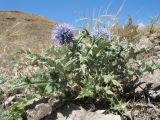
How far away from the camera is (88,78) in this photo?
3.65 m

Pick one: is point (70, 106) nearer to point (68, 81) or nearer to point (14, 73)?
point (68, 81)

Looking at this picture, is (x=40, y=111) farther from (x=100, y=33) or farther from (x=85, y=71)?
(x=100, y=33)

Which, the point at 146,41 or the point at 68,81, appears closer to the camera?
the point at 68,81

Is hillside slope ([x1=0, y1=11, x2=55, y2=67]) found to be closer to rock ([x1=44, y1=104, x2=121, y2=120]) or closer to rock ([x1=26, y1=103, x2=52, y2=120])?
rock ([x1=26, y1=103, x2=52, y2=120])

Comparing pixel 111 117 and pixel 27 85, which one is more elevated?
pixel 27 85

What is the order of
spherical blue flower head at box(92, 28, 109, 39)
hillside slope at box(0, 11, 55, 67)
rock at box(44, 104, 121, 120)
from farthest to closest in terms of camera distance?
hillside slope at box(0, 11, 55, 67) < spherical blue flower head at box(92, 28, 109, 39) < rock at box(44, 104, 121, 120)

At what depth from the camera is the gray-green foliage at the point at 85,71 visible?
3.60 m

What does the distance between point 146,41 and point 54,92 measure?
2.25 meters

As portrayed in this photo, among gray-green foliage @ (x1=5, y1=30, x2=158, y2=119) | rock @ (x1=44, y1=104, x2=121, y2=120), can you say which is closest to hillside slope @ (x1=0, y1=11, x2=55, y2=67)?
gray-green foliage @ (x1=5, y1=30, x2=158, y2=119)

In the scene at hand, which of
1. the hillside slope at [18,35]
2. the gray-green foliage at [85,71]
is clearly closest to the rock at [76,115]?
the gray-green foliage at [85,71]

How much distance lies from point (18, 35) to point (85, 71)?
6622 mm

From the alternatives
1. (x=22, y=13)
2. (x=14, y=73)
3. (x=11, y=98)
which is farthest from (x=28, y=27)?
(x=11, y=98)

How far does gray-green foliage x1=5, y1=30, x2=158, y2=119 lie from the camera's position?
3604 mm

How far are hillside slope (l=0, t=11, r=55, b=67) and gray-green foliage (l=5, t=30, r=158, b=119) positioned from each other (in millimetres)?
2544
